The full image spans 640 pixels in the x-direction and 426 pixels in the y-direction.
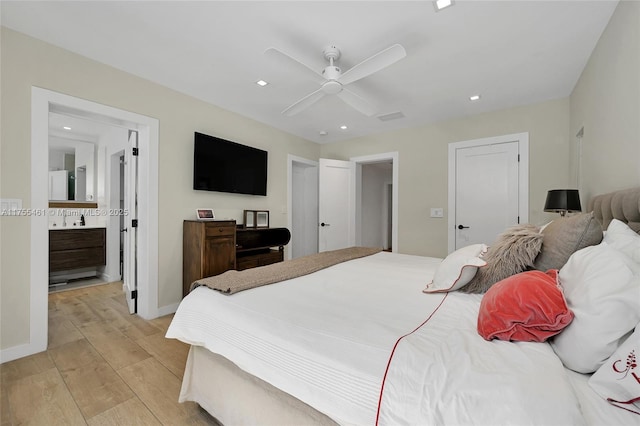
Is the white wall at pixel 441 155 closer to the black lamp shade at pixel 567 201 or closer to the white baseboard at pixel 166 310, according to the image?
the black lamp shade at pixel 567 201

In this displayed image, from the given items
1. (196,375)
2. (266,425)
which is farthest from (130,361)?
(266,425)

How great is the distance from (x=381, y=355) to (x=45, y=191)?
2.83m

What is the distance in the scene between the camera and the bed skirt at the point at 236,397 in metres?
1.01

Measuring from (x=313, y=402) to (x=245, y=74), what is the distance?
2.78 metres

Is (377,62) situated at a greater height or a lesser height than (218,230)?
greater

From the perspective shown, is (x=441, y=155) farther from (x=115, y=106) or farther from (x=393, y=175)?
(x=115, y=106)

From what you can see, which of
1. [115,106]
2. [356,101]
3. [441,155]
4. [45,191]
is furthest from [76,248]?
[441,155]

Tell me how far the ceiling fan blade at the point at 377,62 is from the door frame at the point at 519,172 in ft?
7.72

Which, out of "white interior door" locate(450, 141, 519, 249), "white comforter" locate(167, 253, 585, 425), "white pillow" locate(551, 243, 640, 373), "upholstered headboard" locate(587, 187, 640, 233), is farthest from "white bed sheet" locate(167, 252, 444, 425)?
"white interior door" locate(450, 141, 519, 249)

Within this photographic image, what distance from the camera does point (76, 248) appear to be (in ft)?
13.0

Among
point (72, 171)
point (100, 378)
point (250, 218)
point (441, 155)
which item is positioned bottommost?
point (100, 378)

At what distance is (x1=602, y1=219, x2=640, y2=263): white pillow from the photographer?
3.01 ft

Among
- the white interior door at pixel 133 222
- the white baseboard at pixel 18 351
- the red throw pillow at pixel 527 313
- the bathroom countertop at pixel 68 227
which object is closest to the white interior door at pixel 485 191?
the red throw pillow at pixel 527 313

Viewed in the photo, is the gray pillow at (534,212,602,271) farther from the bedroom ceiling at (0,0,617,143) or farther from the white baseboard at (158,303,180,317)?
the white baseboard at (158,303,180,317)
